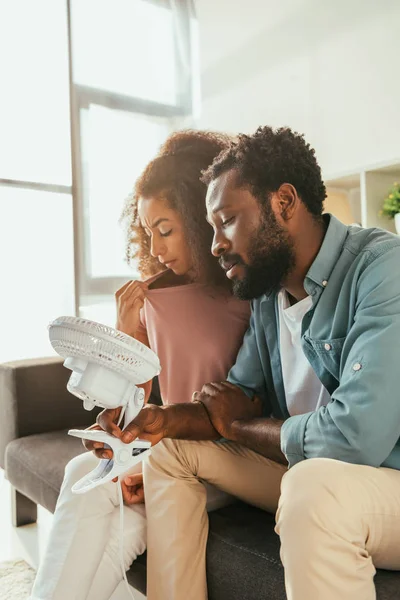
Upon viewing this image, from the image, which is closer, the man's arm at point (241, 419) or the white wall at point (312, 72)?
the man's arm at point (241, 419)

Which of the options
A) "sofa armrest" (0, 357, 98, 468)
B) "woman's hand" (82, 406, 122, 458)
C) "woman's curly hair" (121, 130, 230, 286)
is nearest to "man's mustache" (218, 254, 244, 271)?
"woman's curly hair" (121, 130, 230, 286)

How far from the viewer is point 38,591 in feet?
3.97

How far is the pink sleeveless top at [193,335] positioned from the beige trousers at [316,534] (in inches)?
12.4

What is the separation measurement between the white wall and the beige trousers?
67.5 inches

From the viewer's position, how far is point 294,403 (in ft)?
4.06

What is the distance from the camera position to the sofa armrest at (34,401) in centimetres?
198

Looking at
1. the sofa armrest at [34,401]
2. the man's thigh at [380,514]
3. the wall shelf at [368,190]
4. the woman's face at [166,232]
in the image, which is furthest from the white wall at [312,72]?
the man's thigh at [380,514]

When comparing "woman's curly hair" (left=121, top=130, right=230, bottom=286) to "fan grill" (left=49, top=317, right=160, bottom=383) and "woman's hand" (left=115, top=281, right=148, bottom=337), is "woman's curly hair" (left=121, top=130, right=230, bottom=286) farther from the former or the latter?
"fan grill" (left=49, top=317, right=160, bottom=383)

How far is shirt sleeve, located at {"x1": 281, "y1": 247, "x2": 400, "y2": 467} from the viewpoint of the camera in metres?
0.91

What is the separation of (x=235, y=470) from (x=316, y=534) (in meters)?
0.44

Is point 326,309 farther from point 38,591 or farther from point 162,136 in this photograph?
point 162,136

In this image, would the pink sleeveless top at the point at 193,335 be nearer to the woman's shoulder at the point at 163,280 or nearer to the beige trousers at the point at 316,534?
the woman's shoulder at the point at 163,280

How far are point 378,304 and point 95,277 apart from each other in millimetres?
2922

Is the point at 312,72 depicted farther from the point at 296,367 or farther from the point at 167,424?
the point at 167,424
